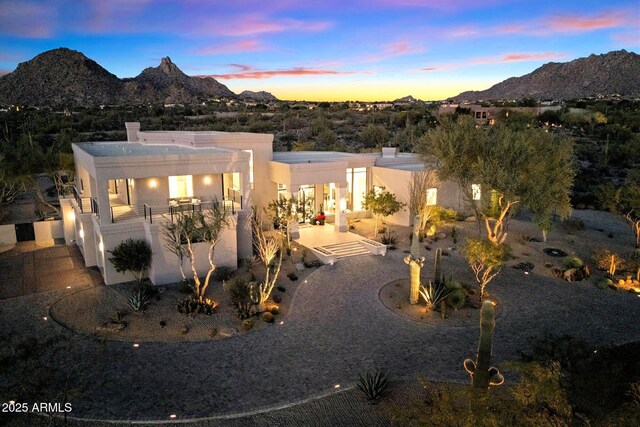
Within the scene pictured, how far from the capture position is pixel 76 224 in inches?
869

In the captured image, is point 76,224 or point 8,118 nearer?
point 76,224

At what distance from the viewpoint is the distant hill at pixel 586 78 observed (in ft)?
357

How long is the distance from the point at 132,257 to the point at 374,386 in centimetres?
1092

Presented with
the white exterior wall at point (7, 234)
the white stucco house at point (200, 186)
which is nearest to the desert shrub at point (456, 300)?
the white stucco house at point (200, 186)

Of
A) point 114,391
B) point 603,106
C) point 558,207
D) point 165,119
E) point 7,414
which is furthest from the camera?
point 603,106

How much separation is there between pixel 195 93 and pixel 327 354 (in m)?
108

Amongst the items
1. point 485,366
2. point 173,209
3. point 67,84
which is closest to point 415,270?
point 485,366

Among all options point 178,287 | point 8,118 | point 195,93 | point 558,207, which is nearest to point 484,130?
point 558,207

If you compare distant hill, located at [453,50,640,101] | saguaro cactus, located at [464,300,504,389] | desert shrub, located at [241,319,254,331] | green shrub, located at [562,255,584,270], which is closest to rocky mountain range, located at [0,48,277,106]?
desert shrub, located at [241,319,254,331]

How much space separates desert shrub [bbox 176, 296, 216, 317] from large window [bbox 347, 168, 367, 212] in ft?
44.8

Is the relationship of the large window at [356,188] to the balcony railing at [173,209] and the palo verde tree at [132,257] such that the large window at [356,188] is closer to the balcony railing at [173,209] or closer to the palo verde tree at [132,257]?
the balcony railing at [173,209]

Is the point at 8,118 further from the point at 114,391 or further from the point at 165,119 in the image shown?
the point at 114,391

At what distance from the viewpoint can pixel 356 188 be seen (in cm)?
2759

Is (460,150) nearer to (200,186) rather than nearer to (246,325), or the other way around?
(200,186)
